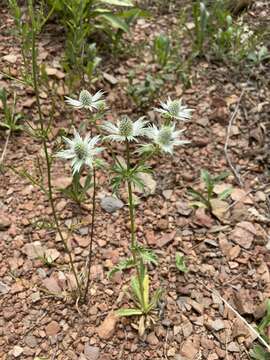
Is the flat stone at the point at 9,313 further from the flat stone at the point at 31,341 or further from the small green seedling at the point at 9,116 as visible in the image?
the small green seedling at the point at 9,116

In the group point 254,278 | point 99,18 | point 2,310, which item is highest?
point 99,18

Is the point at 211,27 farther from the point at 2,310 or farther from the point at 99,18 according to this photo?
the point at 2,310

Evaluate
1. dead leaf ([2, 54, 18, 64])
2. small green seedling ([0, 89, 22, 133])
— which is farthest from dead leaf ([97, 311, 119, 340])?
dead leaf ([2, 54, 18, 64])

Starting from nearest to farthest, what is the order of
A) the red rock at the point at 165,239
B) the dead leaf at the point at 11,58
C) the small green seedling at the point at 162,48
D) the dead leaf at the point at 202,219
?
the red rock at the point at 165,239 → the dead leaf at the point at 202,219 → the dead leaf at the point at 11,58 → the small green seedling at the point at 162,48

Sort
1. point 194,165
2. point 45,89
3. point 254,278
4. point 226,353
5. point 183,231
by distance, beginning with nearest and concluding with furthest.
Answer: point 226,353 < point 254,278 < point 183,231 < point 194,165 < point 45,89

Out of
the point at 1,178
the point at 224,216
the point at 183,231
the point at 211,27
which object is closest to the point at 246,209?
the point at 224,216

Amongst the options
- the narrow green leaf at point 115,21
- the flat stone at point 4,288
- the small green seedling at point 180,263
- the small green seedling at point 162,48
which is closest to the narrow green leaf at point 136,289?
the small green seedling at point 180,263
